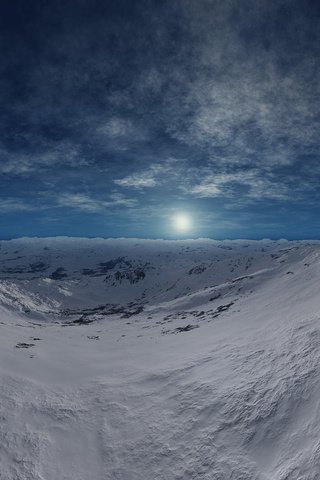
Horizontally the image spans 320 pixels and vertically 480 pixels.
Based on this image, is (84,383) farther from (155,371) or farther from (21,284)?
(21,284)

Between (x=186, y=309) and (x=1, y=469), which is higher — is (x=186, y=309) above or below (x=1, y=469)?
below

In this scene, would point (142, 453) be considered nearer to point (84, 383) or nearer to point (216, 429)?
point (216, 429)

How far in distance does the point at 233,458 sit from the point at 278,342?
31.3ft

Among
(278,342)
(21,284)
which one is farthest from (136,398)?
(21,284)

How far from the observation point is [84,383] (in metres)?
20.9

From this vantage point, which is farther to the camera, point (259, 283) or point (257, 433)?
point (259, 283)

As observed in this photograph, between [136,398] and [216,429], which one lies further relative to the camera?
[136,398]

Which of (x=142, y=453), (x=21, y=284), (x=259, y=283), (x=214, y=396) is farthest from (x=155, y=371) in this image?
(x=21, y=284)

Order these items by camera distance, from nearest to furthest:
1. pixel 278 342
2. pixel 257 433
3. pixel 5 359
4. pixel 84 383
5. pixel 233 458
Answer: pixel 233 458, pixel 257 433, pixel 278 342, pixel 84 383, pixel 5 359

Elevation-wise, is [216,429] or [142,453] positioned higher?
[216,429]

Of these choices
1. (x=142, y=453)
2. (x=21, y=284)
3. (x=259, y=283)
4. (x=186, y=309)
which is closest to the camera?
(x=142, y=453)

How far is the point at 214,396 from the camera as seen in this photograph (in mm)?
15047

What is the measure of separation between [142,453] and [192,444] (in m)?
2.14

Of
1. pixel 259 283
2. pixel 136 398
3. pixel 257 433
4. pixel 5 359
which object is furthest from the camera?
pixel 259 283
